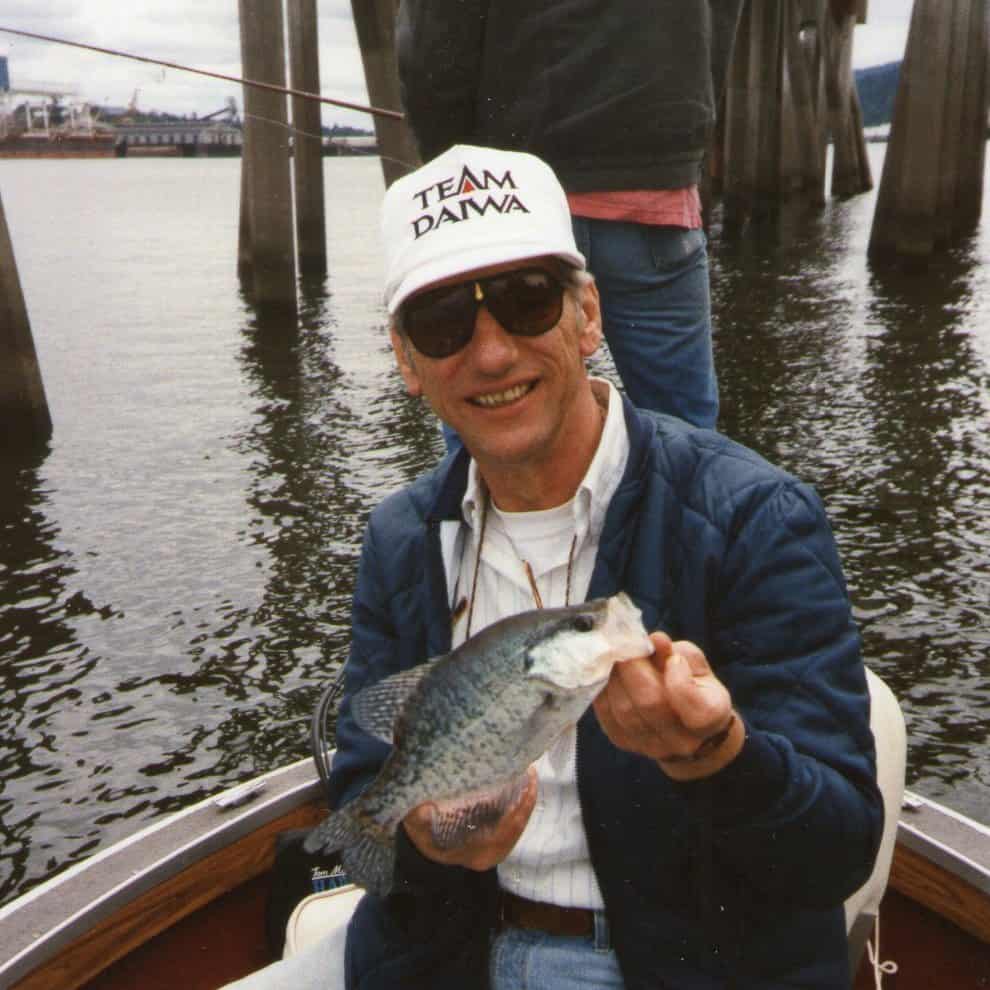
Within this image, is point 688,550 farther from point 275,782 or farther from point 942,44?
point 942,44

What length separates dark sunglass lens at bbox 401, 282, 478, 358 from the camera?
2.71 metres

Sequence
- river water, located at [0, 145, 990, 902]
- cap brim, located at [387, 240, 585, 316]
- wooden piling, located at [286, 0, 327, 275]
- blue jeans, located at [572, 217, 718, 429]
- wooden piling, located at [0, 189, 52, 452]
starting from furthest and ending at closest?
wooden piling, located at [286, 0, 327, 275] → wooden piling, located at [0, 189, 52, 452] → river water, located at [0, 145, 990, 902] → blue jeans, located at [572, 217, 718, 429] → cap brim, located at [387, 240, 585, 316]

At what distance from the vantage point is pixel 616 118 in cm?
430

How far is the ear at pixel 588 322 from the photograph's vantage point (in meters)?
2.88

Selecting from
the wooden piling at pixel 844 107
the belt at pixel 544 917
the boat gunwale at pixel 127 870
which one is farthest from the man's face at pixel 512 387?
the wooden piling at pixel 844 107

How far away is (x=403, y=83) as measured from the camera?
459 centimetres

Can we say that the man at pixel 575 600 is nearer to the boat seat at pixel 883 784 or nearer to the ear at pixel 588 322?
the ear at pixel 588 322

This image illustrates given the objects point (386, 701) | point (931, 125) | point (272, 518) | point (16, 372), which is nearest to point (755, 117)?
point (931, 125)

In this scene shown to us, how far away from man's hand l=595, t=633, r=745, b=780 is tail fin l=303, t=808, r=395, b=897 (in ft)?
1.83

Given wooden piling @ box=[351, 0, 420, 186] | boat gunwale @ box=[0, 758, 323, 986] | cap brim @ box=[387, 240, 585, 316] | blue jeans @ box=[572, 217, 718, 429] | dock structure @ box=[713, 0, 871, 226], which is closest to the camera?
cap brim @ box=[387, 240, 585, 316]

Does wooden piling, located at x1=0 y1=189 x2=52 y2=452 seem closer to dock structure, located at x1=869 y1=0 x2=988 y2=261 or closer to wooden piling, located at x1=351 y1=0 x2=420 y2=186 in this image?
wooden piling, located at x1=351 y1=0 x2=420 y2=186

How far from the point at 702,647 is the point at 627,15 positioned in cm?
249

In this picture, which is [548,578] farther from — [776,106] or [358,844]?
[776,106]

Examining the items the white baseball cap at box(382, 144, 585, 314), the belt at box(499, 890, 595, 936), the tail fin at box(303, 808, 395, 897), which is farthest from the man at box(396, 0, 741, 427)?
the tail fin at box(303, 808, 395, 897)
